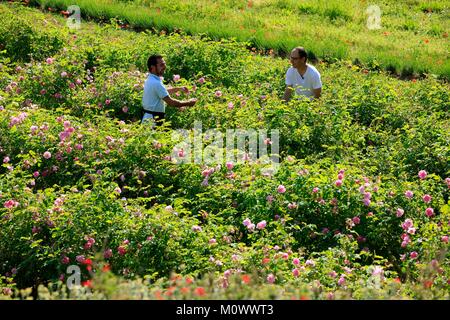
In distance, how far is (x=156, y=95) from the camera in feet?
33.2

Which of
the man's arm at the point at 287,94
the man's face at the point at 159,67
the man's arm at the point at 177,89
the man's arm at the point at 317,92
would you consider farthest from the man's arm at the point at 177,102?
the man's arm at the point at 317,92

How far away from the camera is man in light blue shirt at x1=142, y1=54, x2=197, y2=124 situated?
997 cm

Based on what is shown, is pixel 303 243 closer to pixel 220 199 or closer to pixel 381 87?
pixel 220 199

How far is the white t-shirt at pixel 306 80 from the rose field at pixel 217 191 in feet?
1.35

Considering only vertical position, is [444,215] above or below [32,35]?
below

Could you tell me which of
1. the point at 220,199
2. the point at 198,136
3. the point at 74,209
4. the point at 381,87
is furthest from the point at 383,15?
the point at 74,209

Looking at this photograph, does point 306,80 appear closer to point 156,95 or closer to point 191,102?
Result: point 191,102

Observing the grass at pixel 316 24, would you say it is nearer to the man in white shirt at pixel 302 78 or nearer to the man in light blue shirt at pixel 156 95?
the man in white shirt at pixel 302 78

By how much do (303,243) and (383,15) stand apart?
13981 millimetres

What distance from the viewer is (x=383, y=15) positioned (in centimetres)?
2044

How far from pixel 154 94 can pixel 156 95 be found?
1.2 inches

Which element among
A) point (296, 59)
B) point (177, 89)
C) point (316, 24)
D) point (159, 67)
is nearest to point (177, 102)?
point (159, 67)

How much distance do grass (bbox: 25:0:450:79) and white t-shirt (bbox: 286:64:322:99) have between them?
509 centimetres

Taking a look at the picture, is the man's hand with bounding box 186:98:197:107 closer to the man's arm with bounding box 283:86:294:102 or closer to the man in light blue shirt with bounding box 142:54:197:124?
the man in light blue shirt with bounding box 142:54:197:124
